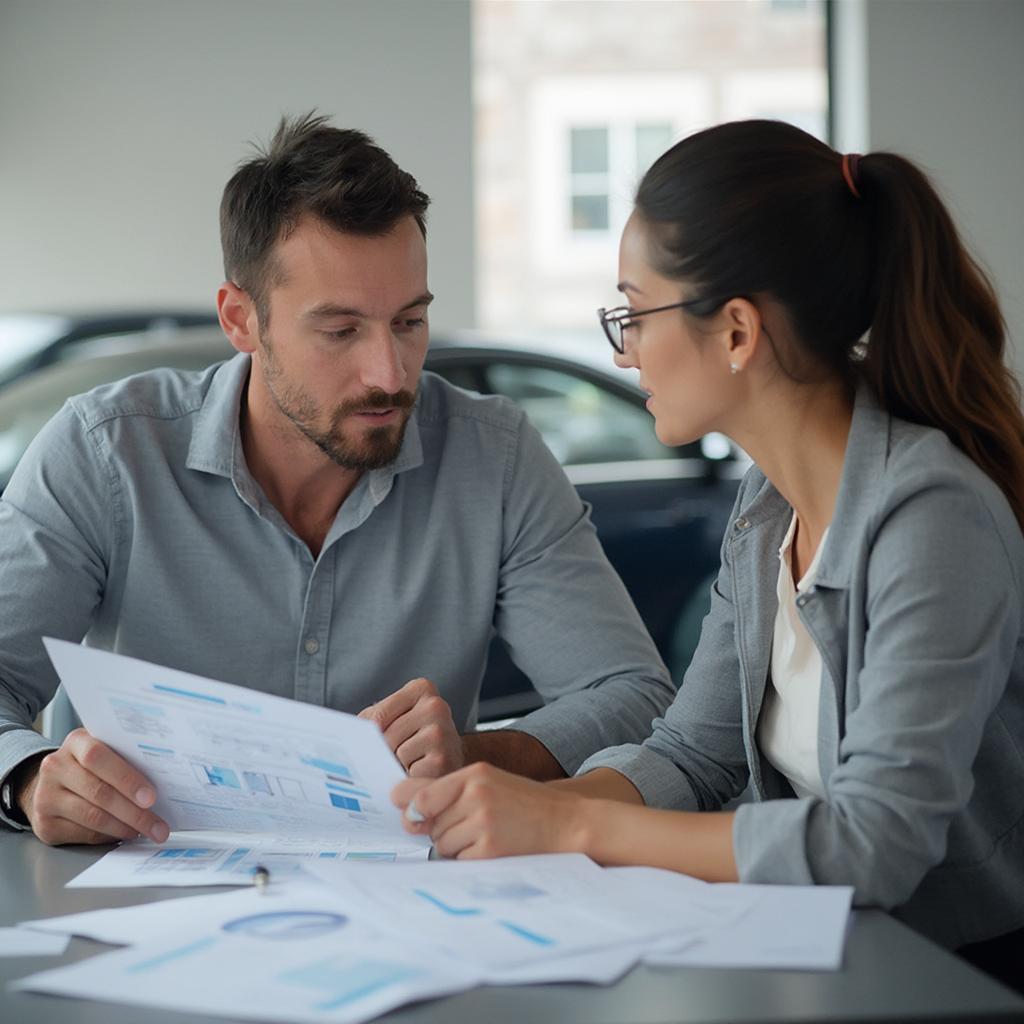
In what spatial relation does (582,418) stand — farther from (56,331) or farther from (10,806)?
(10,806)

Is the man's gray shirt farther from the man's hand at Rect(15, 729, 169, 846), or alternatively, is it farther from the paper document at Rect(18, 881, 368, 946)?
the paper document at Rect(18, 881, 368, 946)

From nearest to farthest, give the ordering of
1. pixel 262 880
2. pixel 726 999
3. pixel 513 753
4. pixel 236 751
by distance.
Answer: pixel 726 999, pixel 262 880, pixel 236 751, pixel 513 753

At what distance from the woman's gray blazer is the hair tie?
0.64 ft

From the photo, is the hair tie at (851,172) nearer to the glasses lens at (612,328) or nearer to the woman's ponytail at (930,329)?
the woman's ponytail at (930,329)

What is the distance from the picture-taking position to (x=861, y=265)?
1492mm

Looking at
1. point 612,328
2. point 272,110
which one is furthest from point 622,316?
point 272,110

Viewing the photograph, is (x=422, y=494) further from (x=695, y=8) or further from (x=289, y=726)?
(x=695, y=8)

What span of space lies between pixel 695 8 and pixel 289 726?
9881 millimetres

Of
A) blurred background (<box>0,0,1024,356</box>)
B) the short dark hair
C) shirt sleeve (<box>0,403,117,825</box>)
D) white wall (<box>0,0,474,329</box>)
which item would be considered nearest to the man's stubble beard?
the short dark hair

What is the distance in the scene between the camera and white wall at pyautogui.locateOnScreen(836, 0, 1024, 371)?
773 cm

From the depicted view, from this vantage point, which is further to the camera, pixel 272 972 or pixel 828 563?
pixel 828 563

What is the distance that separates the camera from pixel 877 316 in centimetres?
149

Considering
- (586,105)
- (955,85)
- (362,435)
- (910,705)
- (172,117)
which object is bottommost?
(910,705)

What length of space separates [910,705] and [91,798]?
0.75m
